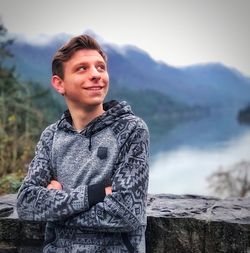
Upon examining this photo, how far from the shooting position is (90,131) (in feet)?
5.08

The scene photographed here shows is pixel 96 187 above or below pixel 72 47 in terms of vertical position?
below

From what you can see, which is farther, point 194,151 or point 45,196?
point 194,151

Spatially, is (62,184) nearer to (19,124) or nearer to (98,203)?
(98,203)

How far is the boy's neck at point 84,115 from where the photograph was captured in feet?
5.24

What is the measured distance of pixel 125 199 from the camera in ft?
4.64

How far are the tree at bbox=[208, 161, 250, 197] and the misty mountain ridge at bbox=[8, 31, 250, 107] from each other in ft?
17.5

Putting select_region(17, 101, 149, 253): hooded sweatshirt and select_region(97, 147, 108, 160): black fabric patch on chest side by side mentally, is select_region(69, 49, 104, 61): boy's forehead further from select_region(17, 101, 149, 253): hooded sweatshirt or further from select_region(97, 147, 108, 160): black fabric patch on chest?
select_region(97, 147, 108, 160): black fabric patch on chest

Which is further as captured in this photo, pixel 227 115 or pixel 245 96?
pixel 227 115

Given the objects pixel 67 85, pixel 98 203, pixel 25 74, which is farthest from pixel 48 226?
pixel 25 74

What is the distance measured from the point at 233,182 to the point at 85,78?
4.84 metres

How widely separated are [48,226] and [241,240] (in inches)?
31.4

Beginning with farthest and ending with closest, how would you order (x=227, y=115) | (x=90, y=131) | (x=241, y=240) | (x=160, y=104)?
(x=227, y=115) → (x=160, y=104) → (x=241, y=240) → (x=90, y=131)

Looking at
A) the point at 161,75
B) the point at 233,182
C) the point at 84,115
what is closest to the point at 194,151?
the point at 161,75

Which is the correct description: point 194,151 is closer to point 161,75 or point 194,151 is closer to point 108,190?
point 161,75
